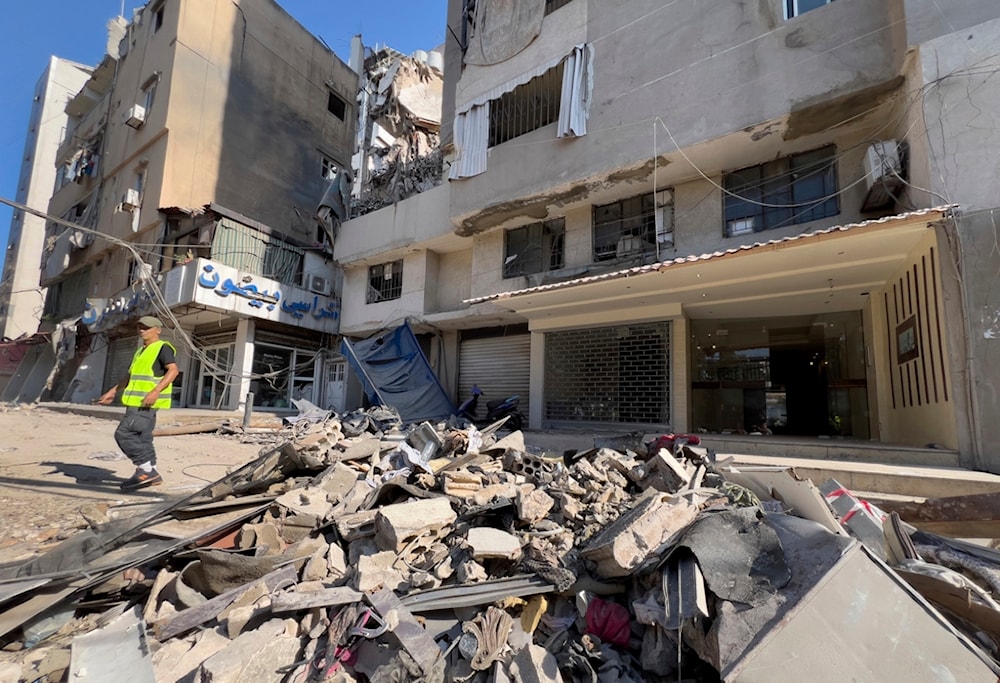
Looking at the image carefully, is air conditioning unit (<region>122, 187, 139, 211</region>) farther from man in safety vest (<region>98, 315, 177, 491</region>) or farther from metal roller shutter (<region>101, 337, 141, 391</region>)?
man in safety vest (<region>98, 315, 177, 491</region>)

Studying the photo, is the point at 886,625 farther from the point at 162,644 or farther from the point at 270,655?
the point at 162,644

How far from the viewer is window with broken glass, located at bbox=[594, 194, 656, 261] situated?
30.9 ft

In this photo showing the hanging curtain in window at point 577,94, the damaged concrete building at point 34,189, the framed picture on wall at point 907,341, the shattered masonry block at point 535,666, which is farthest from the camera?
the damaged concrete building at point 34,189

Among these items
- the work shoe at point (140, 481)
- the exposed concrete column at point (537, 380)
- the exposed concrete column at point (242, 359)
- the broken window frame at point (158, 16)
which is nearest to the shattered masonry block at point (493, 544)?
the work shoe at point (140, 481)

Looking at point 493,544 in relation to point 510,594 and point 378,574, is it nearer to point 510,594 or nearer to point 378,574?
point 510,594

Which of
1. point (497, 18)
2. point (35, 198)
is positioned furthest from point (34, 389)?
point (497, 18)

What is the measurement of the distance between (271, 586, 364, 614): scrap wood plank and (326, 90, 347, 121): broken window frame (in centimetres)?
2251

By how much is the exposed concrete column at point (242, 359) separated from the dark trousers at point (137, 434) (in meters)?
9.83

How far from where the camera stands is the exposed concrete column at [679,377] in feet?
27.8

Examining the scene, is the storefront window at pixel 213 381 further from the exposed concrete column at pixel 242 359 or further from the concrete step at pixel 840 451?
the concrete step at pixel 840 451

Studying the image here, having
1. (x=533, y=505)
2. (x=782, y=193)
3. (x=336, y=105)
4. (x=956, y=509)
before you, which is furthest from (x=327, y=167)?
(x=956, y=509)

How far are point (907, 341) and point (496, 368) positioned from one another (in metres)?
8.18

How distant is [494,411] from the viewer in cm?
1090

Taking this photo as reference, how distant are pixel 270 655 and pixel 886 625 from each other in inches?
115
